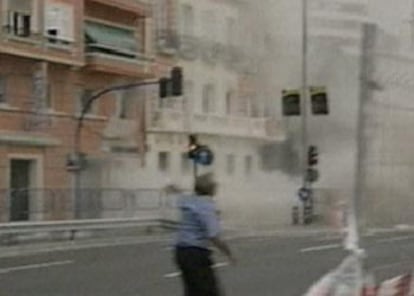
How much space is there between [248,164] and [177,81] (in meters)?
3.73

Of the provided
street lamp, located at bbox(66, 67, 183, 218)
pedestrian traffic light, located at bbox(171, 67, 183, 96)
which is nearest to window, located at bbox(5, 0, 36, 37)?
street lamp, located at bbox(66, 67, 183, 218)

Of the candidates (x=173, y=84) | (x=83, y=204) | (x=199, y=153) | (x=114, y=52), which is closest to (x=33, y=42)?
(x=114, y=52)

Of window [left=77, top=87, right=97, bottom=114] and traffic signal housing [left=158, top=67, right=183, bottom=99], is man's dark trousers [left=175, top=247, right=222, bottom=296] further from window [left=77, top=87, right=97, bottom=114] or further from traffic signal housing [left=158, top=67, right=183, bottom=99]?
window [left=77, top=87, right=97, bottom=114]

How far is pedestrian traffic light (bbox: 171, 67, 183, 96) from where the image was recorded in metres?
30.6

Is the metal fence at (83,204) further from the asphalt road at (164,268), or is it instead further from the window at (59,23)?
the window at (59,23)

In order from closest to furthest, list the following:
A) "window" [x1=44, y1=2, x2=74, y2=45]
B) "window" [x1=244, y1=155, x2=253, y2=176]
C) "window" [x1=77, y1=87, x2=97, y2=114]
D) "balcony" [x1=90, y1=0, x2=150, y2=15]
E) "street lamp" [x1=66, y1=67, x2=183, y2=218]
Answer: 1. "street lamp" [x1=66, y1=67, x2=183, y2=218]
2. "window" [x1=244, y1=155, x2=253, y2=176]
3. "window" [x1=44, y1=2, x2=74, y2=45]
4. "window" [x1=77, y1=87, x2=97, y2=114]
5. "balcony" [x1=90, y1=0, x2=150, y2=15]

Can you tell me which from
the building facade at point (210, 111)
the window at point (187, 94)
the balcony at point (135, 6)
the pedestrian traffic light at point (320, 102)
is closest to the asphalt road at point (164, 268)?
the pedestrian traffic light at point (320, 102)

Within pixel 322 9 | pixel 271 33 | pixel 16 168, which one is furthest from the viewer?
pixel 16 168

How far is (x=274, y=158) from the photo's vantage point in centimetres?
3144

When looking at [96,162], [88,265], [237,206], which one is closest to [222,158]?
[237,206]

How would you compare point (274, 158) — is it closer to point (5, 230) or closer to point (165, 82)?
point (165, 82)

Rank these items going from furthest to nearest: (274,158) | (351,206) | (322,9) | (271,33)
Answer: (274,158)
(271,33)
(322,9)
(351,206)

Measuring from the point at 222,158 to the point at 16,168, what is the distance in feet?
18.5

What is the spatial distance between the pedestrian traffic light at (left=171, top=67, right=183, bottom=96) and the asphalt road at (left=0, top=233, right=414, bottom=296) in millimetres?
4659
